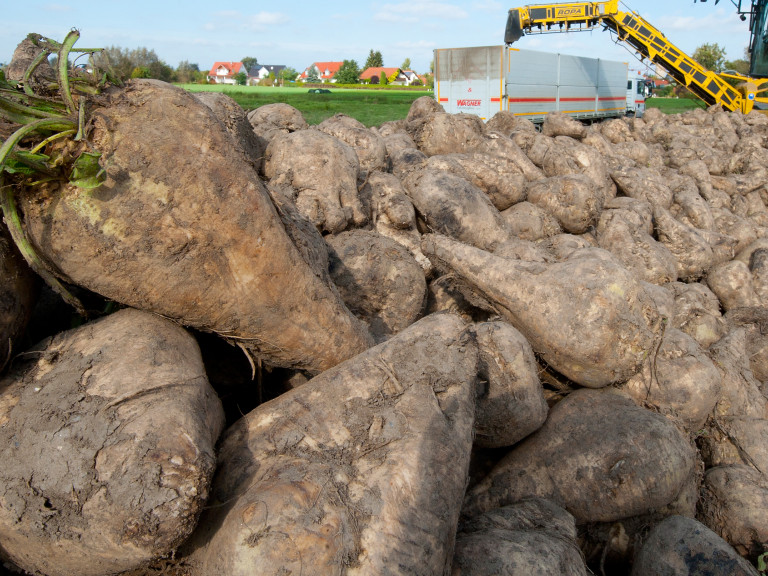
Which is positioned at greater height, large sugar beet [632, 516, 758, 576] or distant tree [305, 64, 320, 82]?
distant tree [305, 64, 320, 82]

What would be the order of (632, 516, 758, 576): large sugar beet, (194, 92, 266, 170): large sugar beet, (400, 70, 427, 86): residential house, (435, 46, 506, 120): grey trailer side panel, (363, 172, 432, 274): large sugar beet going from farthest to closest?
(400, 70, 427, 86): residential house
(435, 46, 506, 120): grey trailer side panel
(363, 172, 432, 274): large sugar beet
(194, 92, 266, 170): large sugar beet
(632, 516, 758, 576): large sugar beet

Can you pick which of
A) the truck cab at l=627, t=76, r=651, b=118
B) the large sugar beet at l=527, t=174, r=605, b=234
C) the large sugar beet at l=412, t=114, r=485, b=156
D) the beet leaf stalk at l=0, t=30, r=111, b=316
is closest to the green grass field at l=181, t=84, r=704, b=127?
the truck cab at l=627, t=76, r=651, b=118

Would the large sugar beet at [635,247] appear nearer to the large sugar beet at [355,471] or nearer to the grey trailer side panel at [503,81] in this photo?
the large sugar beet at [355,471]

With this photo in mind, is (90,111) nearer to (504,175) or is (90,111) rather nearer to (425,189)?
(425,189)

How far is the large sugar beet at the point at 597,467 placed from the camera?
272 centimetres

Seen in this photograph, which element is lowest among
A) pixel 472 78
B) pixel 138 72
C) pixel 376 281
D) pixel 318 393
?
pixel 318 393

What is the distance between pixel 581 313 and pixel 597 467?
88 centimetres

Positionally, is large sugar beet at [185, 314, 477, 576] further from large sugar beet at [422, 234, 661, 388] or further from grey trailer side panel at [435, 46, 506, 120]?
grey trailer side panel at [435, 46, 506, 120]

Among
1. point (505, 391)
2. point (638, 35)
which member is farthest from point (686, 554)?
point (638, 35)

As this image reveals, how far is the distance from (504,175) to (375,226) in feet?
5.88

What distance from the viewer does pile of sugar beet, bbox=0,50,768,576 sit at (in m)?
1.77

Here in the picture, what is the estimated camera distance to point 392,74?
280ft

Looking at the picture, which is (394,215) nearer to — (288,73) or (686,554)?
(686,554)

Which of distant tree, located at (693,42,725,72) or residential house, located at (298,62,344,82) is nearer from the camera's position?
distant tree, located at (693,42,725,72)
